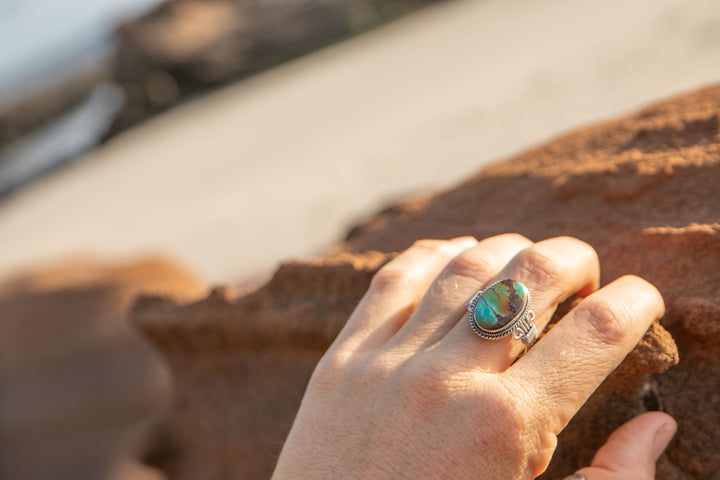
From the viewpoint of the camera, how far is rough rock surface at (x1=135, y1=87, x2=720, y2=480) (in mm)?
1055

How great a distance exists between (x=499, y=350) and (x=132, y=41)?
14.8m

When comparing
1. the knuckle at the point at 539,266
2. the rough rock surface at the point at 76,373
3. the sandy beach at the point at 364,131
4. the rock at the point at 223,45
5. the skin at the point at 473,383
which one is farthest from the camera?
the rock at the point at 223,45

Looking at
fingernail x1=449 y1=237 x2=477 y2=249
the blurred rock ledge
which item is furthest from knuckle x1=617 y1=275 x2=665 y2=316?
the blurred rock ledge

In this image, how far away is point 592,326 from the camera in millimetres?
888

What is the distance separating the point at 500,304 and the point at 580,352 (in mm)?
132

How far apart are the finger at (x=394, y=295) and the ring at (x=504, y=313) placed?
19 cm

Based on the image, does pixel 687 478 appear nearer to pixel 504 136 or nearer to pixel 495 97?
pixel 504 136

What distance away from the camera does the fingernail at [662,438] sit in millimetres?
950

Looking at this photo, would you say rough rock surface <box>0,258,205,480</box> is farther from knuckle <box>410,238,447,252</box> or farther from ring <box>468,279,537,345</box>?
ring <box>468,279,537,345</box>

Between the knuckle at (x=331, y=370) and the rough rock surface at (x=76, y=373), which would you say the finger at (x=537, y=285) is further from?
the rough rock surface at (x=76, y=373)

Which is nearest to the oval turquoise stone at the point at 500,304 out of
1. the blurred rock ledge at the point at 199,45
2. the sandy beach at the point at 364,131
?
the sandy beach at the point at 364,131

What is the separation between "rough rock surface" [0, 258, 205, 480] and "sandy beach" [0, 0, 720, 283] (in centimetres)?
153

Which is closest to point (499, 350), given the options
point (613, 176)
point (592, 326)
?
point (592, 326)

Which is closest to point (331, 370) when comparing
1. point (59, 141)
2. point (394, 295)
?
point (394, 295)
